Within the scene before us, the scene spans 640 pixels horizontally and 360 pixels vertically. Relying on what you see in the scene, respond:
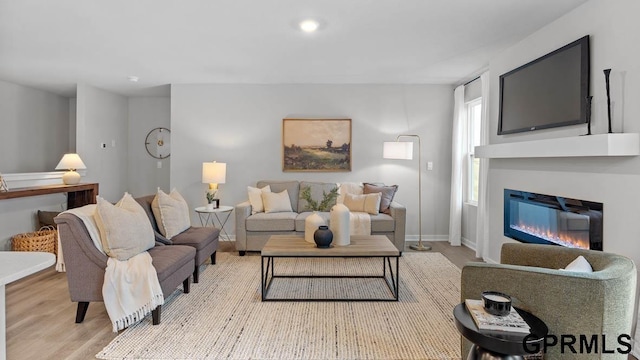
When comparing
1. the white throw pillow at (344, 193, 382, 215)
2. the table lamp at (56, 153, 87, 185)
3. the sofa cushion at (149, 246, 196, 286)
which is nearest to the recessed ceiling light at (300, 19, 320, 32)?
the sofa cushion at (149, 246, 196, 286)

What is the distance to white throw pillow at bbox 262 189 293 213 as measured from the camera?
4.93 metres

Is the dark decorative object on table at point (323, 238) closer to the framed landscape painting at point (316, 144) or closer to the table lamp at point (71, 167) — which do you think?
the framed landscape painting at point (316, 144)

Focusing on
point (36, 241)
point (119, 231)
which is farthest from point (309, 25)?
point (36, 241)

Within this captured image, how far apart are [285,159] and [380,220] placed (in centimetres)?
182

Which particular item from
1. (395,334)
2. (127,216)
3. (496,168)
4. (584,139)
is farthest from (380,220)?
(127,216)

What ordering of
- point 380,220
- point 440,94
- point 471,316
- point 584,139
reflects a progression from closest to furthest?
1. point 471,316
2. point 584,139
3. point 380,220
4. point 440,94

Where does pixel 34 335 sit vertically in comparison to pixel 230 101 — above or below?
below

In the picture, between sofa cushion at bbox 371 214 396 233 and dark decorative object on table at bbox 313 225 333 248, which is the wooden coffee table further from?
sofa cushion at bbox 371 214 396 233

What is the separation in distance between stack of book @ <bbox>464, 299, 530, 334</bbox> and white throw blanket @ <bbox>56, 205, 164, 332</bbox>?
2096mm

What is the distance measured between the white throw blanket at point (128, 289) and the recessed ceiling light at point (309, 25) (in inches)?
91.0

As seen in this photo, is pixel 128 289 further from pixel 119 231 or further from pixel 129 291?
pixel 119 231

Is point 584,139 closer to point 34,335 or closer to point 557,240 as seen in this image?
point 557,240

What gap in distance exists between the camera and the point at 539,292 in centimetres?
170

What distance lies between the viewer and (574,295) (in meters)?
1.62
